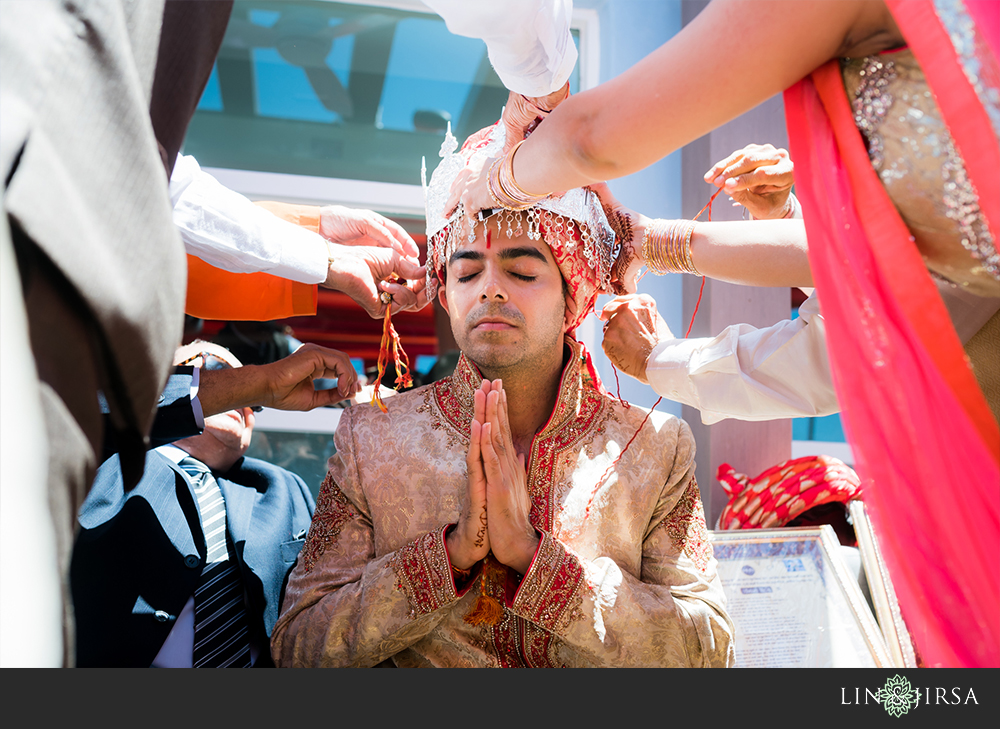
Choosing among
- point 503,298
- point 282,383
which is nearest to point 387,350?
point 282,383

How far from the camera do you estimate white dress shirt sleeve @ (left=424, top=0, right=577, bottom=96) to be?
5.60 ft

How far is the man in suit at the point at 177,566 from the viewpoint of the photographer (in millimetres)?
2037

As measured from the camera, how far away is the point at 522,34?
1752 mm

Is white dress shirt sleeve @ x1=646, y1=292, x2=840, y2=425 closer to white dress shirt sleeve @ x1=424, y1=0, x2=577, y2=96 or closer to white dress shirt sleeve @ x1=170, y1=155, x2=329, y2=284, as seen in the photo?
white dress shirt sleeve @ x1=424, y1=0, x2=577, y2=96

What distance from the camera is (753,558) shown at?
2.58m

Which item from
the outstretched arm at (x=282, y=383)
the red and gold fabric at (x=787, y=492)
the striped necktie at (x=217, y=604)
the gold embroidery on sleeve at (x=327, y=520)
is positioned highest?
the outstretched arm at (x=282, y=383)

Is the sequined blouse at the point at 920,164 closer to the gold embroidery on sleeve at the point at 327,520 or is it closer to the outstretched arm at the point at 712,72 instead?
the outstretched arm at the point at 712,72

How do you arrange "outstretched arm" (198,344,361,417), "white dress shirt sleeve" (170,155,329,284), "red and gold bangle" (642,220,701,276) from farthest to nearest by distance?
"outstretched arm" (198,344,361,417) < "red and gold bangle" (642,220,701,276) < "white dress shirt sleeve" (170,155,329,284)

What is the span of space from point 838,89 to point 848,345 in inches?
15.7

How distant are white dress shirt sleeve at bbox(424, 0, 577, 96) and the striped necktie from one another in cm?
160

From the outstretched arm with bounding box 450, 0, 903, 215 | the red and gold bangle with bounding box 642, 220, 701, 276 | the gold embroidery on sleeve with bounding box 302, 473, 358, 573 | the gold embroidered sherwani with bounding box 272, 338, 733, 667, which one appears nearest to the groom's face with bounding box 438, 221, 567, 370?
the gold embroidered sherwani with bounding box 272, 338, 733, 667

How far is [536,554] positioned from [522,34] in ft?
4.08

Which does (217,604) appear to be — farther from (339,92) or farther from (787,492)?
(339,92)

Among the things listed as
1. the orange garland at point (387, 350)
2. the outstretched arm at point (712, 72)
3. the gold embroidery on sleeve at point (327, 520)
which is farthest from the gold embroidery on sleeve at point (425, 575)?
the outstretched arm at point (712, 72)
